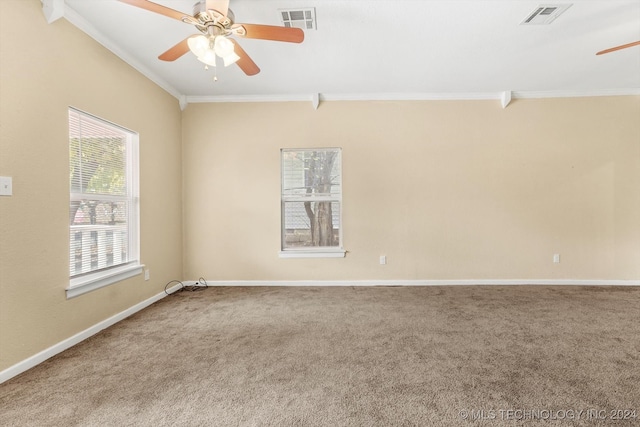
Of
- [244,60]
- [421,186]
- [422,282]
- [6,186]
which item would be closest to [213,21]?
[244,60]

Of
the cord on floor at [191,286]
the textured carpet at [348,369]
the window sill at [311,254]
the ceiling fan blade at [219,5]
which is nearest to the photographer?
the textured carpet at [348,369]

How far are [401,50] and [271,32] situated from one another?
1.55 meters

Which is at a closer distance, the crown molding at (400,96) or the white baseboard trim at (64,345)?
the white baseboard trim at (64,345)

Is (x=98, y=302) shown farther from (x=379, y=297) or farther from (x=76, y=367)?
(x=379, y=297)

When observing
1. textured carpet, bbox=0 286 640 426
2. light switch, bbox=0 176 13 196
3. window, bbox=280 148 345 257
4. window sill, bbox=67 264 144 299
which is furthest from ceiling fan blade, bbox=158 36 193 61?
textured carpet, bbox=0 286 640 426

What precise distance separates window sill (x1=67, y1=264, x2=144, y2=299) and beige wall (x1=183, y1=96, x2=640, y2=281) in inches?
42.3

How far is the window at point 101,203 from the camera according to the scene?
2.34 meters

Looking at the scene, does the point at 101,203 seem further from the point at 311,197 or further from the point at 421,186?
the point at 421,186

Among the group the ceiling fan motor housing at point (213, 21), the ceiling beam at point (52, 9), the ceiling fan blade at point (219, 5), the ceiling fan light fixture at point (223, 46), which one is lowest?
the ceiling fan light fixture at point (223, 46)

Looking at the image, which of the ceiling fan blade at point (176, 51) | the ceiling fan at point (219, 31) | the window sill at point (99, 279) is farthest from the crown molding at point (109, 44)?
the window sill at point (99, 279)

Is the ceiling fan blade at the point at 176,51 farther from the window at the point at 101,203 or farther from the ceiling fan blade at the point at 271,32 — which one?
the window at the point at 101,203

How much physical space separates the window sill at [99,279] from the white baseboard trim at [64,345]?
1.09ft

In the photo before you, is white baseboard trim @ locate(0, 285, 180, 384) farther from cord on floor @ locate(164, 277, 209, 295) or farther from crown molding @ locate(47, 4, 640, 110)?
crown molding @ locate(47, 4, 640, 110)

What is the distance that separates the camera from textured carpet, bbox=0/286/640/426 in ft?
4.83
